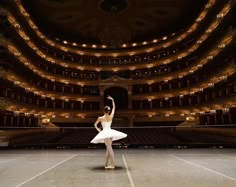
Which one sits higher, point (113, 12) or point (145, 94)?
point (113, 12)

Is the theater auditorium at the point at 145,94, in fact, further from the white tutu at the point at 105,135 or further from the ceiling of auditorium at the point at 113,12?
the white tutu at the point at 105,135

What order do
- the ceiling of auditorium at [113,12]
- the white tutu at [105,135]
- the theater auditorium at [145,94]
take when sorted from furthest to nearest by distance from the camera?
1. the ceiling of auditorium at [113,12]
2. the theater auditorium at [145,94]
3. the white tutu at [105,135]

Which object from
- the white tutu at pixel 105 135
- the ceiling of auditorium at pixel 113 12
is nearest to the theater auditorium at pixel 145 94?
the ceiling of auditorium at pixel 113 12

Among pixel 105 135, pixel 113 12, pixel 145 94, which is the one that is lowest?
pixel 105 135

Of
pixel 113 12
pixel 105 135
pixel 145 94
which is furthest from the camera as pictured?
pixel 145 94

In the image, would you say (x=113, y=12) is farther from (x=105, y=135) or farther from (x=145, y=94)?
(x=105, y=135)

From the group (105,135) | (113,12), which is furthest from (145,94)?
(105,135)

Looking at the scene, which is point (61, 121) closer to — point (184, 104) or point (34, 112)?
point (34, 112)

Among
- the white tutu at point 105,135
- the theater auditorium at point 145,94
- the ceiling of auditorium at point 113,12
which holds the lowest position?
the white tutu at point 105,135

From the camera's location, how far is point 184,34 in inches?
1891

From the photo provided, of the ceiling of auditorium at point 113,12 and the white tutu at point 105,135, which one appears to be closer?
the white tutu at point 105,135

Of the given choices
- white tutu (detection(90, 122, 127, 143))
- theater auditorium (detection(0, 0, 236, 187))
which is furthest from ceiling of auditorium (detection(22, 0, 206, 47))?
white tutu (detection(90, 122, 127, 143))

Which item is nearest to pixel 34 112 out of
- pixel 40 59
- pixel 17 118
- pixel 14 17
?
pixel 17 118

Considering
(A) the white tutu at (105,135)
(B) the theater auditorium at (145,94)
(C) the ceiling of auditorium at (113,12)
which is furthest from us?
(C) the ceiling of auditorium at (113,12)
